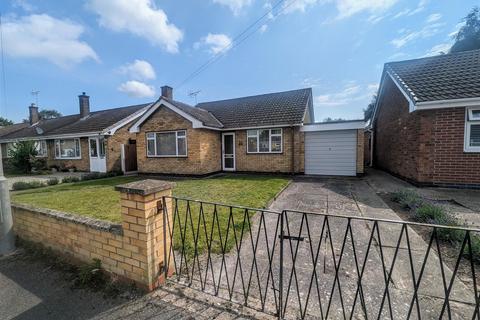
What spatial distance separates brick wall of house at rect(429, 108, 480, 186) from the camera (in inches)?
304

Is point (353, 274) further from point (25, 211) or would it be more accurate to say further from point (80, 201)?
point (80, 201)

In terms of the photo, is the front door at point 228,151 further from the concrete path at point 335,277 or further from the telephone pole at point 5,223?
the telephone pole at point 5,223

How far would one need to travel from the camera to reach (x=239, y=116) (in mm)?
14078

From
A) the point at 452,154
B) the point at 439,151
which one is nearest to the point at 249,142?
the point at 439,151

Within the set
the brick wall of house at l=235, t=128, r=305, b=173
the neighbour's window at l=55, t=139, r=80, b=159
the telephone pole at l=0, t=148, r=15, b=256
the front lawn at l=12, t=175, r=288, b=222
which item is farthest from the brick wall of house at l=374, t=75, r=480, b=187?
the neighbour's window at l=55, t=139, r=80, b=159

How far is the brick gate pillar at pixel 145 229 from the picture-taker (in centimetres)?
256

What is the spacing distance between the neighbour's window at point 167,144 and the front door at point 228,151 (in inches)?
102

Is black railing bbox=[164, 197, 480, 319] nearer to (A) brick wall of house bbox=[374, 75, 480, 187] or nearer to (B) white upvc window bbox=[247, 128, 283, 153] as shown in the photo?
(A) brick wall of house bbox=[374, 75, 480, 187]

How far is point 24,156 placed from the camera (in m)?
16.0

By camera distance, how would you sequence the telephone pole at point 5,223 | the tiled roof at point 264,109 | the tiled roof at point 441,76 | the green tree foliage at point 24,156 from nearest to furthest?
the telephone pole at point 5,223 < the tiled roof at point 441,76 < the tiled roof at point 264,109 < the green tree foliage at point 24,156

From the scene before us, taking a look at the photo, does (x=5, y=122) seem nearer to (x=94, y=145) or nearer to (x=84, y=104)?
(x=84, y=104)

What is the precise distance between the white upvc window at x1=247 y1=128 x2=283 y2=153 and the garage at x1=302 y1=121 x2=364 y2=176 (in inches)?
56.0

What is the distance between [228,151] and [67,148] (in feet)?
44.0

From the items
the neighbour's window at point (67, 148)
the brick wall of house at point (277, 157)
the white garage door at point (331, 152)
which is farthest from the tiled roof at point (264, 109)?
the neighbour's window at point (67, 148)
